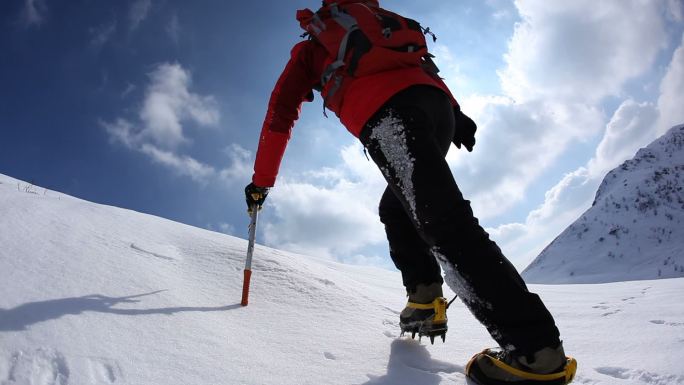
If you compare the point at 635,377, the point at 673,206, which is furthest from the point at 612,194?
the point at 635,377

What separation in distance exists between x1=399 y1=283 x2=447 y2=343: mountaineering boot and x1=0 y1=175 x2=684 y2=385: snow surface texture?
2.9 inches

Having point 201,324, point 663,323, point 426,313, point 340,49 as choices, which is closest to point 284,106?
point 340,49

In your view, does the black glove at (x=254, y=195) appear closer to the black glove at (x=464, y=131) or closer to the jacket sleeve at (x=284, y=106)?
the jacket sleeve at (x=284, y=106)

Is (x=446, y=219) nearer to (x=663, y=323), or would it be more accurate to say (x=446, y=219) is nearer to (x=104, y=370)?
(x=104, y=370)

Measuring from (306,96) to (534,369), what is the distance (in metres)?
1.80

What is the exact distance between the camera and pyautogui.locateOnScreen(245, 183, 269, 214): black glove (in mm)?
2443

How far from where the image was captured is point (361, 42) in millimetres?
1770

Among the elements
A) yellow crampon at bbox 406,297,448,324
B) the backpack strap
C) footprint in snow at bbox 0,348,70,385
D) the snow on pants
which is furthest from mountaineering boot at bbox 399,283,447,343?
footprint in snow at bbox 0,348,70,385

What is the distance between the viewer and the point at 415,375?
145cm

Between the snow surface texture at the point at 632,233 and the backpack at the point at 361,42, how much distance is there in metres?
27.7

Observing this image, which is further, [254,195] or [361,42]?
[254,195]

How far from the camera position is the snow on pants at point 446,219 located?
4.19 ft

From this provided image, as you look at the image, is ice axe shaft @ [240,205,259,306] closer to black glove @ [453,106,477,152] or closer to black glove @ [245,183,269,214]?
black glove @ [245,183,269,214]

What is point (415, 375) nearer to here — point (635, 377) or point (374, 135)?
point (635, 377)
